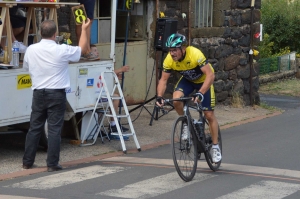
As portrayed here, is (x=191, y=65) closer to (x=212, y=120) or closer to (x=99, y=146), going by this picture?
(x=212, y=120)

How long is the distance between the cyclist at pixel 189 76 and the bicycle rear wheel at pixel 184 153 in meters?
0.07

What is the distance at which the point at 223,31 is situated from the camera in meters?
16.1

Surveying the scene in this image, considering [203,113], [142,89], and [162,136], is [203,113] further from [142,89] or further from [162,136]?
[142,89]

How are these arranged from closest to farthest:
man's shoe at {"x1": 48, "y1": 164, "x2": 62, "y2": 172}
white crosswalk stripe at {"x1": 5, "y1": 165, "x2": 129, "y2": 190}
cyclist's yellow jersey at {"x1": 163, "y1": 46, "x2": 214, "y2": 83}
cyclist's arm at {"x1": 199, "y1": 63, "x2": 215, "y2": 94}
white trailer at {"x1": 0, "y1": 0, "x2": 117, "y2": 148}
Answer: white crosswalk stripe at {"x1": 5, "y1": 165, "x2": 129, "y2": 190}
cyclist's arm at {"x1": 199, "y1": 63, "x2": 215, "y2": 94}
cyclist's yellow jersey at {"x1": 163, "y1": 46, "x2": 214, "y2": 83}
man's shoe at {"x1": 48, "y1": 164, "x2": 62, "y2": 172}
white trailer at {"x1": 0, "y1": 0, "x2": 117, "y2": 148}

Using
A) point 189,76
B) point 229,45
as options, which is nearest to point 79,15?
point 189,76

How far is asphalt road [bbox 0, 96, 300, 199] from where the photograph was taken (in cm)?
742

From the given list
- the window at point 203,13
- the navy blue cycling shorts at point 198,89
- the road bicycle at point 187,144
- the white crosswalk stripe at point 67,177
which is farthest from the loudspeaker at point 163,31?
the road bicycle at point 187,144

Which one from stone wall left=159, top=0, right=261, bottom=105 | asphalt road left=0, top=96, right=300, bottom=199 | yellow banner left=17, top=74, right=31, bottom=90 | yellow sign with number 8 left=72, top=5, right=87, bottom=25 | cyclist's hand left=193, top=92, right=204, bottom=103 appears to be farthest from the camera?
stone wall left=159, top=0, right=261, bottom=105

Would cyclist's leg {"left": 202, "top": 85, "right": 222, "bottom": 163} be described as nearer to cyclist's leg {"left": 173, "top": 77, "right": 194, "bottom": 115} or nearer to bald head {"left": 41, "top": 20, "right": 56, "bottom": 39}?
cyclist's leg {"left": 173, "top": 77, "right": 194, "bottom": 115}

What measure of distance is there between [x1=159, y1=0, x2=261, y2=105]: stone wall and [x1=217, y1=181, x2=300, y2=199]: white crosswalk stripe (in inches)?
290

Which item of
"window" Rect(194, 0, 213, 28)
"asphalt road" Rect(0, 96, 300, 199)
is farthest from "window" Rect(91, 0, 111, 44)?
"asphalt road" Rect(0, 96, 300, 199)

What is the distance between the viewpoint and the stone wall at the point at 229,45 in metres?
15.6

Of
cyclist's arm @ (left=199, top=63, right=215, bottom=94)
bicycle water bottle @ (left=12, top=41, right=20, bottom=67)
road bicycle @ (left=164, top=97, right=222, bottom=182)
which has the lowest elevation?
road bicycle @ (left=164, top=97, right=222, bottom=182)

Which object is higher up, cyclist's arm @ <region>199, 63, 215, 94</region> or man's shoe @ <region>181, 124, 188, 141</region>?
cyclist's arm @ <region>199, 63, 215, 94</region>
